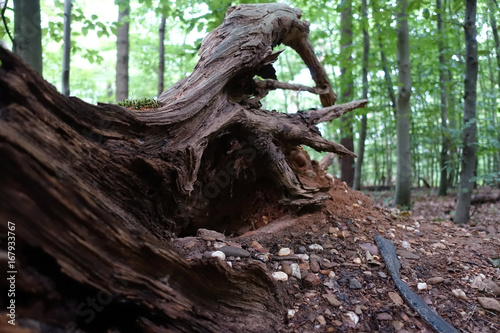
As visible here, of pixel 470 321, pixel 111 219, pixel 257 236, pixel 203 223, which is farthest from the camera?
pixel 203 223

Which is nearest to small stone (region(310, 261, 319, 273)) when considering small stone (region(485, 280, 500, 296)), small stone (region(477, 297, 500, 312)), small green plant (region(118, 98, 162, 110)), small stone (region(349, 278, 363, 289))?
small stone (region(349, 278, 363, 289))

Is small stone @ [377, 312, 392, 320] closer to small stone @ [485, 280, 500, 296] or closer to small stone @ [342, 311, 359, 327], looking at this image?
small stone @ [342, 311, 359, 327]

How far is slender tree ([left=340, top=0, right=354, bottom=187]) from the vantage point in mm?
6555

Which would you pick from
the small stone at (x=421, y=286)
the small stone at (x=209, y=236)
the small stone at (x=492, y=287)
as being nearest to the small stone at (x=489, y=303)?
the small stone at (x=492, y=287)

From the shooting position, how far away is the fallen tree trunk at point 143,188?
1314mm

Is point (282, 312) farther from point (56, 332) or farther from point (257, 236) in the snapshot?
point (56, 332)

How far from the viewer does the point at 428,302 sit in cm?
236

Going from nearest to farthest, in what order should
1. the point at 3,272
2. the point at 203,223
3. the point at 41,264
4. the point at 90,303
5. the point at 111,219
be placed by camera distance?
the point at 3,272, the point at 41,264, the point at 90,303, the point at 111,219, the point at 203,223

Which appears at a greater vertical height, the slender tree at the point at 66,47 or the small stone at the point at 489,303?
the slender tree at the point at 66,47

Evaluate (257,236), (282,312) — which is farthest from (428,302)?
(257,236)

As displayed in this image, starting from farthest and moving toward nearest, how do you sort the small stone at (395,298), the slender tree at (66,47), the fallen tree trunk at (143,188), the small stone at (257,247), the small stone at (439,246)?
the slender tree at (66,47) → the small stone at (439,246) → the small stone at (257,247) → the small stone at (395,298) → the fallen tree trunk at (143,188)

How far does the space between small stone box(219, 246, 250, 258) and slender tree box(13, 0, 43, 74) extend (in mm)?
2543

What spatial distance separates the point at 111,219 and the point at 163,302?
50 cm

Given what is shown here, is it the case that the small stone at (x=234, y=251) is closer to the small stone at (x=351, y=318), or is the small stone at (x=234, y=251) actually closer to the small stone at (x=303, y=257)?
the small stone at (x=303, y=257)
